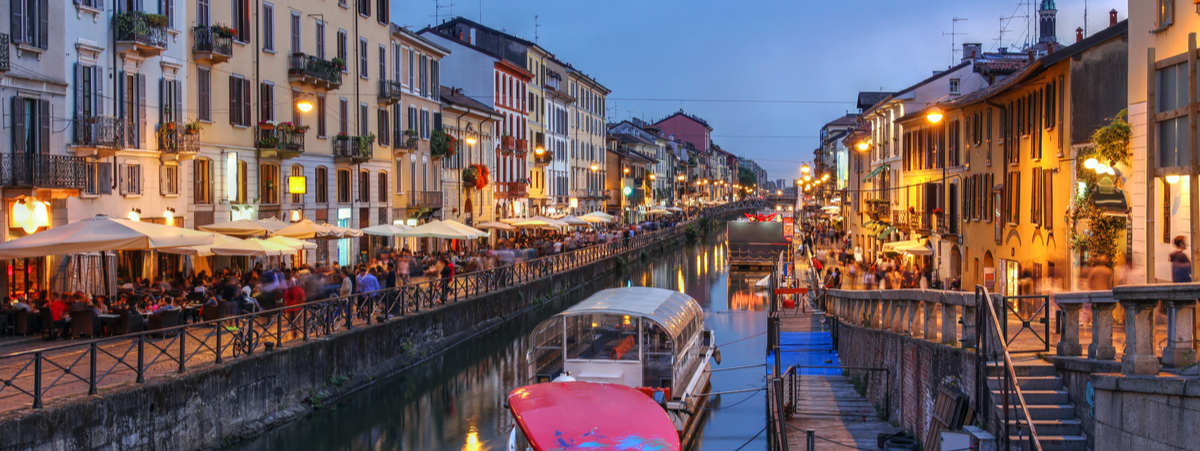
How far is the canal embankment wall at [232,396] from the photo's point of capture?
1229 cm

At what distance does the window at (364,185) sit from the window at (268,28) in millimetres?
7868

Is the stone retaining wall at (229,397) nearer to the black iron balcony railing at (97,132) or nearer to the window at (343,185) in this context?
the black iron balcony railing at (97,132)

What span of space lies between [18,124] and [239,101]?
33.1ft

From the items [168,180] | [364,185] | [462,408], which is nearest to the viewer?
[462,408]

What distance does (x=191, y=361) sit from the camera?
16.0 meters

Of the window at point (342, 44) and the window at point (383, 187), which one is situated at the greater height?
the window at point (342, 44)

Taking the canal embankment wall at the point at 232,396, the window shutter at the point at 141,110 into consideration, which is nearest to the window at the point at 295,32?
the window shutter at the point at 141,110

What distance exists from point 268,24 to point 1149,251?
27395 millimetres

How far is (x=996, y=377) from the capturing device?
30.5 ft

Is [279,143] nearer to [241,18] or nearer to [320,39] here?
[241,18]

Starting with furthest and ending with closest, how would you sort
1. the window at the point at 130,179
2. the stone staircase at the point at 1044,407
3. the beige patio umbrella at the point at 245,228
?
the window at the point at 130,179 → the beige patio umbrella at the point at 245,228 → the stone staircase at the point at 1044,407

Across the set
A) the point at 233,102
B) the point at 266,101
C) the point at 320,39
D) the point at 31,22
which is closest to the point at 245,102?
the point at 233,102

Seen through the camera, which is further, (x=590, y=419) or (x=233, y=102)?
(x=233, y=102)

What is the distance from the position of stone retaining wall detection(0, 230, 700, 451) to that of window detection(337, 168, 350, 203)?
12094 mm
